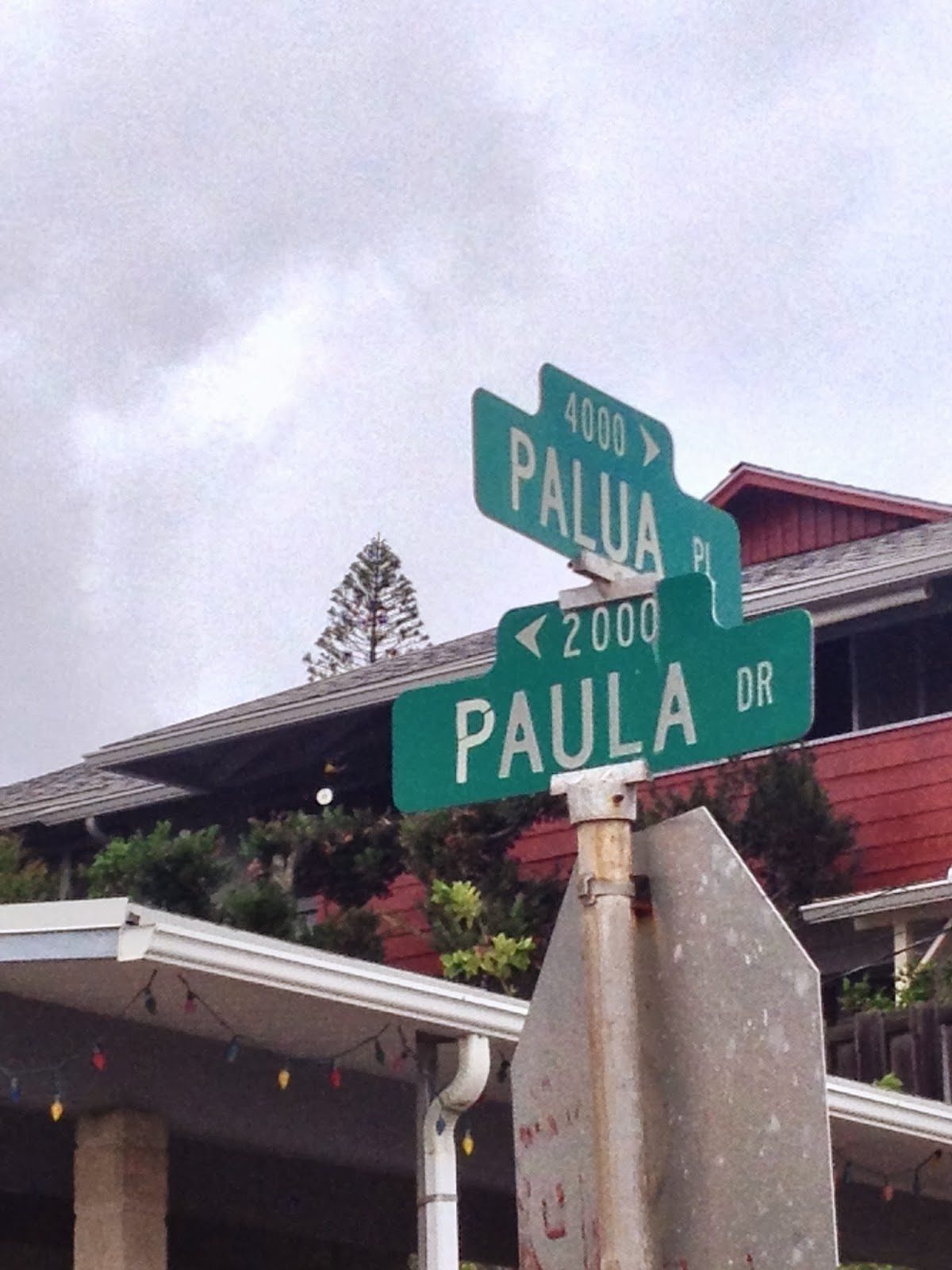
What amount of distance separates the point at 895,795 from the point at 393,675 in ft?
13.8

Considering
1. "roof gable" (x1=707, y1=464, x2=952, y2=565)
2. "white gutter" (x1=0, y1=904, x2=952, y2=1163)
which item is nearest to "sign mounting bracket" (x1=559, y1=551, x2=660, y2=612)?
"white gutter" (x1=0, y1=904, x2=952, y2=1163)

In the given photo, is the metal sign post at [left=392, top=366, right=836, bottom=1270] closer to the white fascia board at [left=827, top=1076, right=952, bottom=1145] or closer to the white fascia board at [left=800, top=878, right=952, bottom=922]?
the white fascia board at [left=827, top=1076, right=952, bottom=1145]

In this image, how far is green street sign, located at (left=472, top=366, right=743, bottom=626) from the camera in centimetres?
379

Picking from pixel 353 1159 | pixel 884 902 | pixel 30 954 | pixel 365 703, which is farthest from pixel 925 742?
pixel 30 954

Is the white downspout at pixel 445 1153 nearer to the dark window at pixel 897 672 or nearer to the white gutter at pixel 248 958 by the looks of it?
the white gutter at pixel 248 958

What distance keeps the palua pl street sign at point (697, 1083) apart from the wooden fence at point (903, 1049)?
10500mm

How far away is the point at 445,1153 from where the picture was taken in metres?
9.19

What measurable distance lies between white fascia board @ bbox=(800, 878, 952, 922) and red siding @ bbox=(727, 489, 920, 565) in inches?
209

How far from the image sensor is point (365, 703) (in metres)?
18.7

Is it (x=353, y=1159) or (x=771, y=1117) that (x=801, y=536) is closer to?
(x=353, y=1159)

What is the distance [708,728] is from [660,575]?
42 centimetres

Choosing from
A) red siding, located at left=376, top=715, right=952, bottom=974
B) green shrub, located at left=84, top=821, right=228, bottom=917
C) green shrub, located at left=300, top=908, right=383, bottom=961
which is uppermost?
red siding, located at left=376, top=715, right=952, bottom=974

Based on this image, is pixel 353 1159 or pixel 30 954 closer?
pixel 30 954

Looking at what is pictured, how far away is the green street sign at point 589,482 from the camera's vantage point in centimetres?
379
